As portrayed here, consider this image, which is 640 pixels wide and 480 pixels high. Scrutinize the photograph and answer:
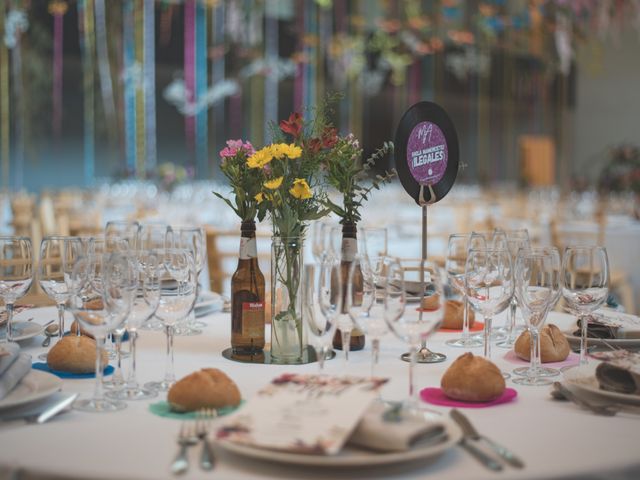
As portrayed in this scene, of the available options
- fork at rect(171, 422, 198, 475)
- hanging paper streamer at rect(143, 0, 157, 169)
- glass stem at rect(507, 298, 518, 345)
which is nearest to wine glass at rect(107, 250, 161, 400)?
fork at rect(171, 422, 198, 475)

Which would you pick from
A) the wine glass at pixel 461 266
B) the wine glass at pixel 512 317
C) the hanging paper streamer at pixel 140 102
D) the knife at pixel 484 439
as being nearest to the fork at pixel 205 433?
the knife at pixel 484 439

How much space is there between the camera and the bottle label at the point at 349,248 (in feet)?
6.39

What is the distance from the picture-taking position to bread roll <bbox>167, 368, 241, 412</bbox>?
1376 mm

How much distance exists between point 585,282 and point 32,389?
1067 mm

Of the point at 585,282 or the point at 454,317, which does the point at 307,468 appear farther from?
the point at 454,317

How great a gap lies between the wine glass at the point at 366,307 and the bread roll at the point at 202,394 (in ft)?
0.76

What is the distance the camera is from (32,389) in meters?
1.42

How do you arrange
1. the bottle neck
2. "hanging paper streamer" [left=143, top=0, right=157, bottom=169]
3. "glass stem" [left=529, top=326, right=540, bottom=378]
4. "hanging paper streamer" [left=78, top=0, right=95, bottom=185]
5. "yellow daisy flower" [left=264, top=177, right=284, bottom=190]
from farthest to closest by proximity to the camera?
"hanging paper streamer" [left=143, top=0, right=157, bottom=169] < "hanging paper streamer" [left=78, top=0, right=95, bottom=185] < the bottle neck < "yellow daisy flower" [left=264, top=177, right=284, bottom=190] < "glass stem" [left=529, top=326, right=540, bottom=378]

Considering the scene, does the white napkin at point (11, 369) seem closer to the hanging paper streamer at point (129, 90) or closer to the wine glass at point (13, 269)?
the wine glass at point (13, 269)

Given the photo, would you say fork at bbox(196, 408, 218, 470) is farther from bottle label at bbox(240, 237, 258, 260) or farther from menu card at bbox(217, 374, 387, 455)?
bottle label at bbox(240, 237, 258, 260)

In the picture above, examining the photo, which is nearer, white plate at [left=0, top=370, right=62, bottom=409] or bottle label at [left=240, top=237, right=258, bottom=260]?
white plate at [left=0, top=370, right=62, bottom=409]

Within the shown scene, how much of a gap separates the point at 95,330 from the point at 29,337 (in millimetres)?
602

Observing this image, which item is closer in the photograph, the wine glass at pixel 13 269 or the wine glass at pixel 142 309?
the wine glass at pixel 142 309

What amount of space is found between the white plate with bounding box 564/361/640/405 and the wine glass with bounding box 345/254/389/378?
14.0 inches
